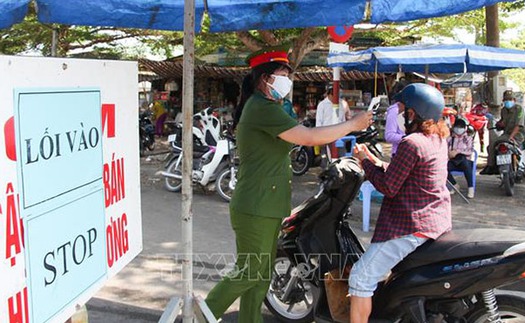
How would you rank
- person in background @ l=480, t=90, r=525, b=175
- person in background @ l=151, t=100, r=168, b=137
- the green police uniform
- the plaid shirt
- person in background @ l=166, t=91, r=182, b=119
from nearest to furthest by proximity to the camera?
the plaid shirt, the green police uniform, person in background @ l=480, t=90, r=525, b=175, person in background @ l=151, t=100, r=168, b=137, person in background @ l=166, t=91, r=182, b=119

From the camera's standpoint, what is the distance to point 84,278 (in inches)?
86.5

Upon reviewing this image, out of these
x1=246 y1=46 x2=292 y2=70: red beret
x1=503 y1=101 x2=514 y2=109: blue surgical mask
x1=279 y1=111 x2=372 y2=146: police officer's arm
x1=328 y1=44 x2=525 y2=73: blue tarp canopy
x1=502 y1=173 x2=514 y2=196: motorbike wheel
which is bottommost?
x1=502 y1=173 x2=514 y2=196: motorbike wheel

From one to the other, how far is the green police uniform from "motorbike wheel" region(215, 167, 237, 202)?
4.49 metres

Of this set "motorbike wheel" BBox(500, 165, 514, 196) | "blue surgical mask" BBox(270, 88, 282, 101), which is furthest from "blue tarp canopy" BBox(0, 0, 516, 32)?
"motorbike wheel" BBox(500, 165, 514, 196)

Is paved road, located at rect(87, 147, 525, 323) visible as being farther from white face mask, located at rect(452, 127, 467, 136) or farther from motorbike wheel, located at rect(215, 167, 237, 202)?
white face mask, located at rect(452, 127, 467, 136)

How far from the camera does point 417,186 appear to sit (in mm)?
2875

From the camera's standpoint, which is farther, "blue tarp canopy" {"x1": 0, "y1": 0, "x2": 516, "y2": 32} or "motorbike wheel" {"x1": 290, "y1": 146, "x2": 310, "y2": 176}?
"motorbike wheel" {"x1": 290, "y1": 146, "x2": 310, "y2": 176}

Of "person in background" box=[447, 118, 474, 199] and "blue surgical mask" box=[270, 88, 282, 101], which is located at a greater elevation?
"blue surgical mask" box=[270, 88, 282, 101]

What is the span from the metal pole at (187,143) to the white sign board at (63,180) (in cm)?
26

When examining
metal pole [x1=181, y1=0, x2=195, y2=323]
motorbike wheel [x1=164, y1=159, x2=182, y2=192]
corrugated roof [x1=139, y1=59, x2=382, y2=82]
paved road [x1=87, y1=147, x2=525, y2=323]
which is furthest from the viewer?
corrugated roof [x1=139, y1=59, x2=382, y2=82]

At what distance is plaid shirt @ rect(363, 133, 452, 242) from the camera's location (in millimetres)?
2830

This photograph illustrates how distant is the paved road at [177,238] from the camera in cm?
409


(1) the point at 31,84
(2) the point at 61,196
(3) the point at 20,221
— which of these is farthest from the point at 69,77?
(3) the point at 20,221

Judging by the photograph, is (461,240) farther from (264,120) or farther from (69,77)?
(69,77)
